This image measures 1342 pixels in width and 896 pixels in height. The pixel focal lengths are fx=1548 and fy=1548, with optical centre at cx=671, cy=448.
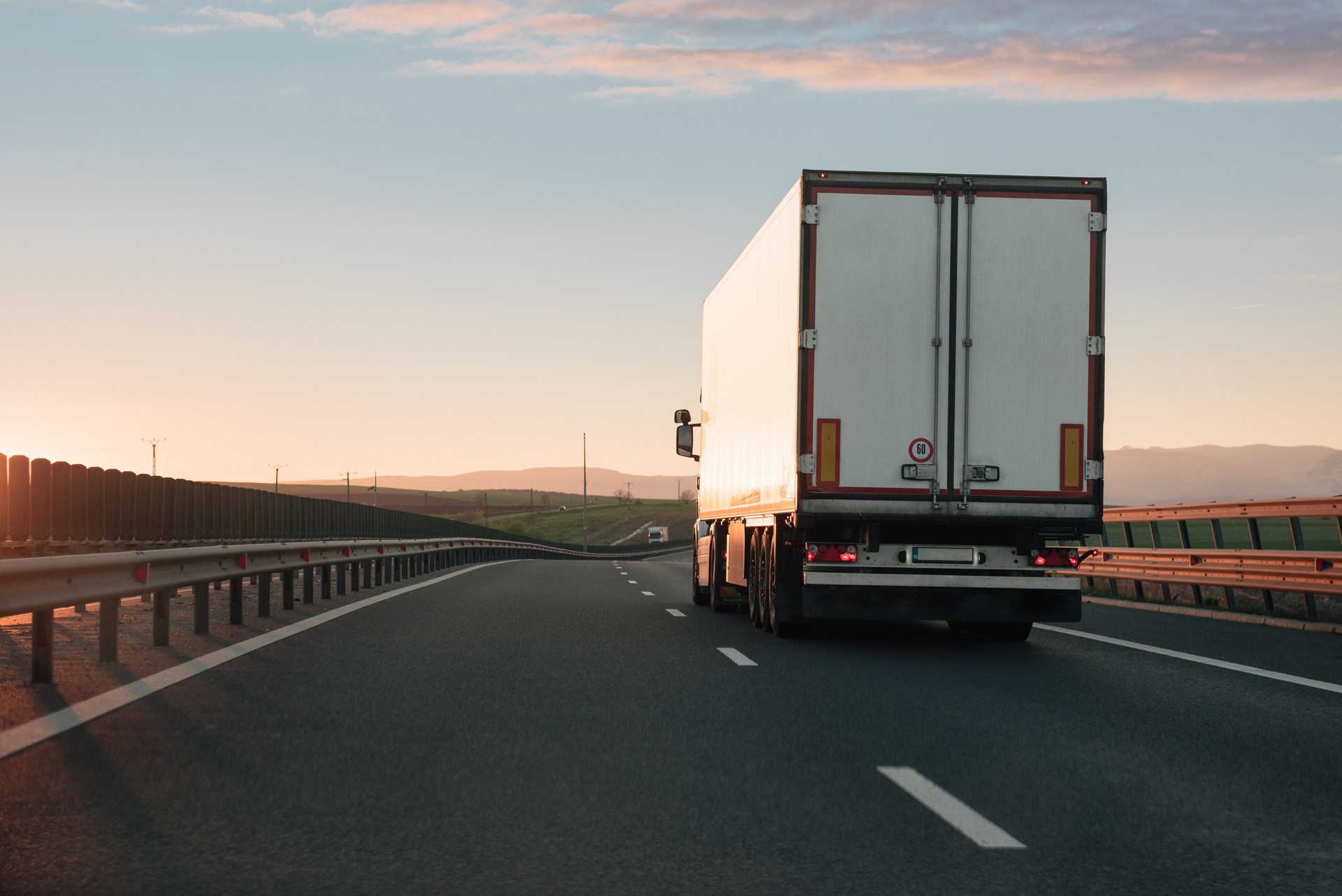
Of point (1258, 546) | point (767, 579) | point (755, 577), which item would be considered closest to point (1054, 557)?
point (767, 579)

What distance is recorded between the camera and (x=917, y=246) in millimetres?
13008

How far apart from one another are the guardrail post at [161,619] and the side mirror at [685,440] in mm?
11582

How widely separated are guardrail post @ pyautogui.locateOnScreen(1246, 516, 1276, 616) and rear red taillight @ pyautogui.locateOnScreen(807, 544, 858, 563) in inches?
251

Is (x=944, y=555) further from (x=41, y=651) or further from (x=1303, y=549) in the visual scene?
(x=41, y=651)

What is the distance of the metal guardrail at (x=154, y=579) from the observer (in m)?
8.78

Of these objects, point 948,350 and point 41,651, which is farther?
point 948,350

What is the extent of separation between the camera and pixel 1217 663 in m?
12.0

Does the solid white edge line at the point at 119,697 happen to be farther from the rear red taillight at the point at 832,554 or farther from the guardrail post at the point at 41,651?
the rear red taillight at the point at 832,554

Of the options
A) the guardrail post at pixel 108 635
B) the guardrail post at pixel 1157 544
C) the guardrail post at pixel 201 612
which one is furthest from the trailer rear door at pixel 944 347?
the guardrail post at pixel 1157 544

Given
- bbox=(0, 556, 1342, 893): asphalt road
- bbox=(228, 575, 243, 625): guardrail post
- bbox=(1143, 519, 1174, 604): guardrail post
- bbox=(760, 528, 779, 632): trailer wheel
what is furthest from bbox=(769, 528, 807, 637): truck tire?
bbox=(1143, 519, 1174, 604): guardrail post

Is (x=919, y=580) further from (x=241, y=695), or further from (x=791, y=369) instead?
(x=241, y=695)

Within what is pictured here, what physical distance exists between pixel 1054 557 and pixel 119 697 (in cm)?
786

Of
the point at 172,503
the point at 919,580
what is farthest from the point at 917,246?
the point at 172,503

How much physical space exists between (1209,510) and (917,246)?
8.44 m
